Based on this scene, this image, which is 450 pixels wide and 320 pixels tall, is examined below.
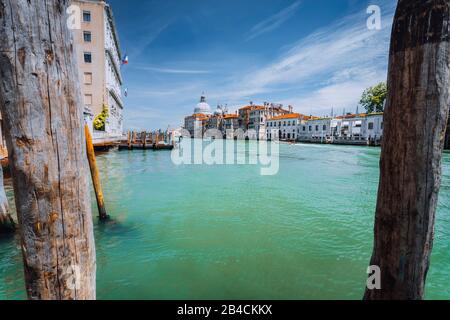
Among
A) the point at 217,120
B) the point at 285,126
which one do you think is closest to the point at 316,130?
the point at 285,126

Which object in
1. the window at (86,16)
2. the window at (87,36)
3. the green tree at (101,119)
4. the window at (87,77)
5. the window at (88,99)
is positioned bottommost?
the green tree at (101,119)

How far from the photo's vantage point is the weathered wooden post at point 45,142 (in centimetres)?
126

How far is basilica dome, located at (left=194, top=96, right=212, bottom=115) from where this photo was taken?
10919cm

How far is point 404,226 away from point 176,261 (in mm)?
3360

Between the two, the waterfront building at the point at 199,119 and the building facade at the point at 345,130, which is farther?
the waterfront building at the point at 199,119

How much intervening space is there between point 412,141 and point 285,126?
69.0 meters

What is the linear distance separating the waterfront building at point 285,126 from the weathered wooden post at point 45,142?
6569 cm

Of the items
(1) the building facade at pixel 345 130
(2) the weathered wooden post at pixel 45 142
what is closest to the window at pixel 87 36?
(2) the weathered wooden post at pixel 45 142

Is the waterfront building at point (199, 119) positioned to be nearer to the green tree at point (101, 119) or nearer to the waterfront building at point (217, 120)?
the waterfront building at point (217, 120)

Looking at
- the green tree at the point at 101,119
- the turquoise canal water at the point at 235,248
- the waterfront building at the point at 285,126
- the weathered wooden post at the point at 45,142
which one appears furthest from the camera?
the waterfront building at the point at 285,126

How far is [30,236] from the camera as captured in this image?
138 centimetres

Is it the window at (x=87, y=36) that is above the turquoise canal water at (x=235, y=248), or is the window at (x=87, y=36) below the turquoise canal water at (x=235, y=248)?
above

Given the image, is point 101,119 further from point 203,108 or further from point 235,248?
point 203,108

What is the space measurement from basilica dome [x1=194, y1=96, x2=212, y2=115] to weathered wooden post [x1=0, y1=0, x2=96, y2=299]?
109567 millimetres
